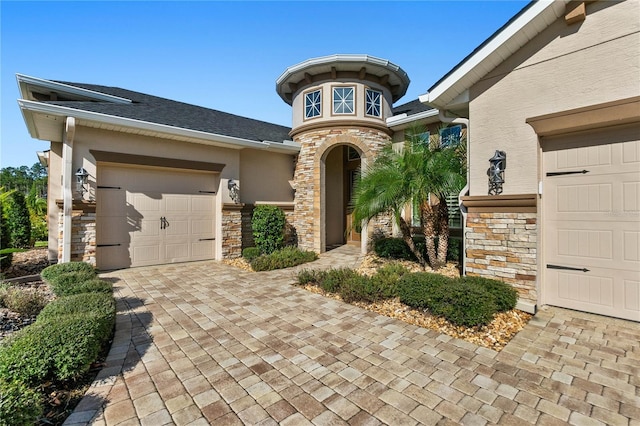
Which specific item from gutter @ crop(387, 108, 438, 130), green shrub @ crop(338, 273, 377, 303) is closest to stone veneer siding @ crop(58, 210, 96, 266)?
green shrub @ crop(338, 273, 377, 303)

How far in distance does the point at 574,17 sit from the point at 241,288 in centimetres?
728

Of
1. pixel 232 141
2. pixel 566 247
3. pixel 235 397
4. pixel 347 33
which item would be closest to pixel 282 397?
pixel 235 397

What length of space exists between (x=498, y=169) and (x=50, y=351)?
631cm

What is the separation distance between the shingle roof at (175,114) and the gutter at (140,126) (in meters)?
0.30

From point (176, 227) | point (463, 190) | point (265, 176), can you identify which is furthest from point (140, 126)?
point (463, 190)

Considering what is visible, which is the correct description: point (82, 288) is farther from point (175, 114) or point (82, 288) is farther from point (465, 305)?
point (175, 114)

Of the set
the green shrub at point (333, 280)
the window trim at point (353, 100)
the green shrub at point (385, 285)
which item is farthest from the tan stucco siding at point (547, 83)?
the window trim at point (353, 100)

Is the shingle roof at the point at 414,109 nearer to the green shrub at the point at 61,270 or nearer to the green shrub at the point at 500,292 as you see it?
the green shrub at the point at 500,292

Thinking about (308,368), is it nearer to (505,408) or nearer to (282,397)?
(282,397)

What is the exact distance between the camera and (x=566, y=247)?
4.61 metres

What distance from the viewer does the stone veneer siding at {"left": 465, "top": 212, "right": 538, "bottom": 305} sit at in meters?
4.64

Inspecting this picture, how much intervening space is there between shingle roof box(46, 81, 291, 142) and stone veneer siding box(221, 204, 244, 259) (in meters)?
2.36

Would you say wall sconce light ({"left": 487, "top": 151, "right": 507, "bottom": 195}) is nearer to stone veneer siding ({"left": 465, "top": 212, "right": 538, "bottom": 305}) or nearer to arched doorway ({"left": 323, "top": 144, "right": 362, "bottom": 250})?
stone veneer siding ({"left": 465, "top": 212, "right": 538, "bottom": 305})

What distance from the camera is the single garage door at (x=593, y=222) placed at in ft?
13.4
